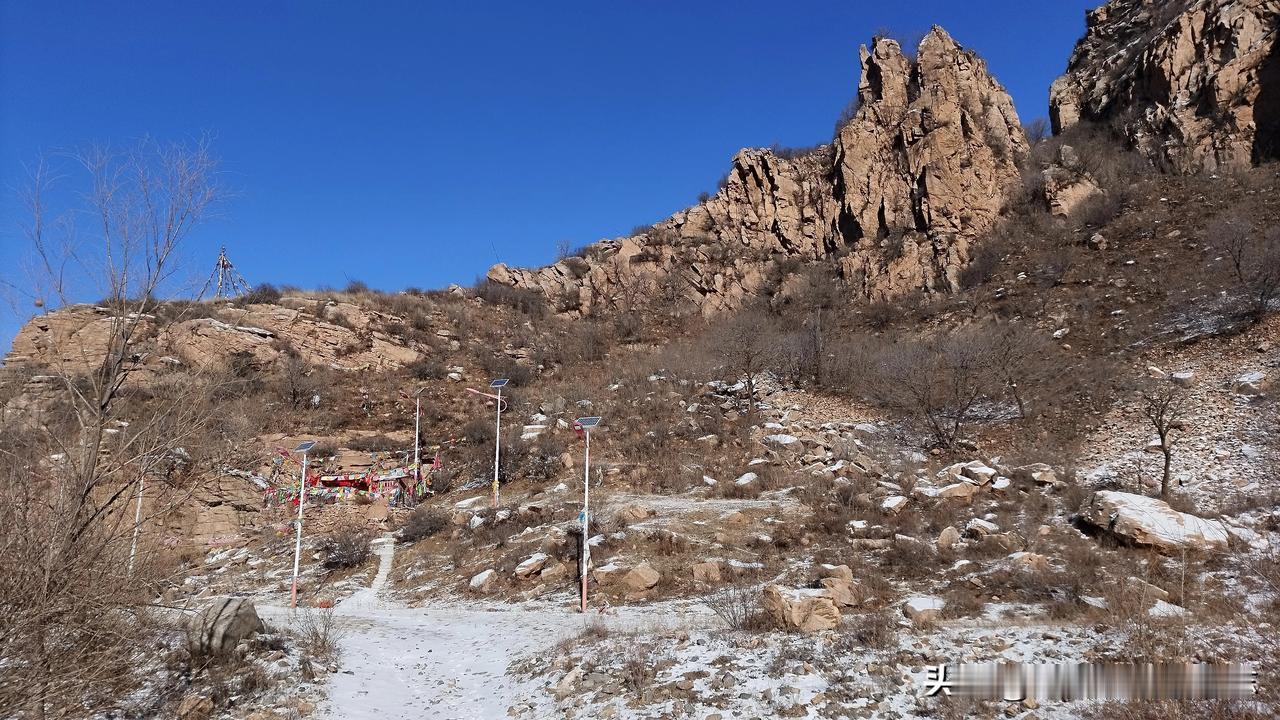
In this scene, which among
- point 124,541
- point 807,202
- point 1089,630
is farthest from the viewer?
point 807,202

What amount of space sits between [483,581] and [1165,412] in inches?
604

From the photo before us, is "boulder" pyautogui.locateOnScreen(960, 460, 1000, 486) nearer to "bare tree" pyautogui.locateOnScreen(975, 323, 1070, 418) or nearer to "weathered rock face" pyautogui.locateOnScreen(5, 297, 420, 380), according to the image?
"bare tree" pyautogui.locateOnScreen(975, 323, 1070, 418)

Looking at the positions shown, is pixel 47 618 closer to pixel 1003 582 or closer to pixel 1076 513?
pixel 1003 582

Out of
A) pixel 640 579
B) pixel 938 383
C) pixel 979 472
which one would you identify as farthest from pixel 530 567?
pixel 938 383

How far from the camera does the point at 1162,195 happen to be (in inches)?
1080

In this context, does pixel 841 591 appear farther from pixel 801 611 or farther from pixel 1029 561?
pixel 1029 561

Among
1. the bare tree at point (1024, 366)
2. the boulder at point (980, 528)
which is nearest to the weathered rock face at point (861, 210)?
the bare tree at point (1024, 366)

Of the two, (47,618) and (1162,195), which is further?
(1162,195)

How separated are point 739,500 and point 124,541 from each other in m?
11.6

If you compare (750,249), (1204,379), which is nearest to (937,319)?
(1204,379)

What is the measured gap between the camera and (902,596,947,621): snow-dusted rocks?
269 inches

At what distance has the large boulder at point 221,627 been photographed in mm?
6551

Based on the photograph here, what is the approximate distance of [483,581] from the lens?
1095 cm

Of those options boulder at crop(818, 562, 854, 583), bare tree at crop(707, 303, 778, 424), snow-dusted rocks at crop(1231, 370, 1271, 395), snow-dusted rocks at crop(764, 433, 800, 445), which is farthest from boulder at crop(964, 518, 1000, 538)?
bare tree at crop(707, 303, 778, 424)
